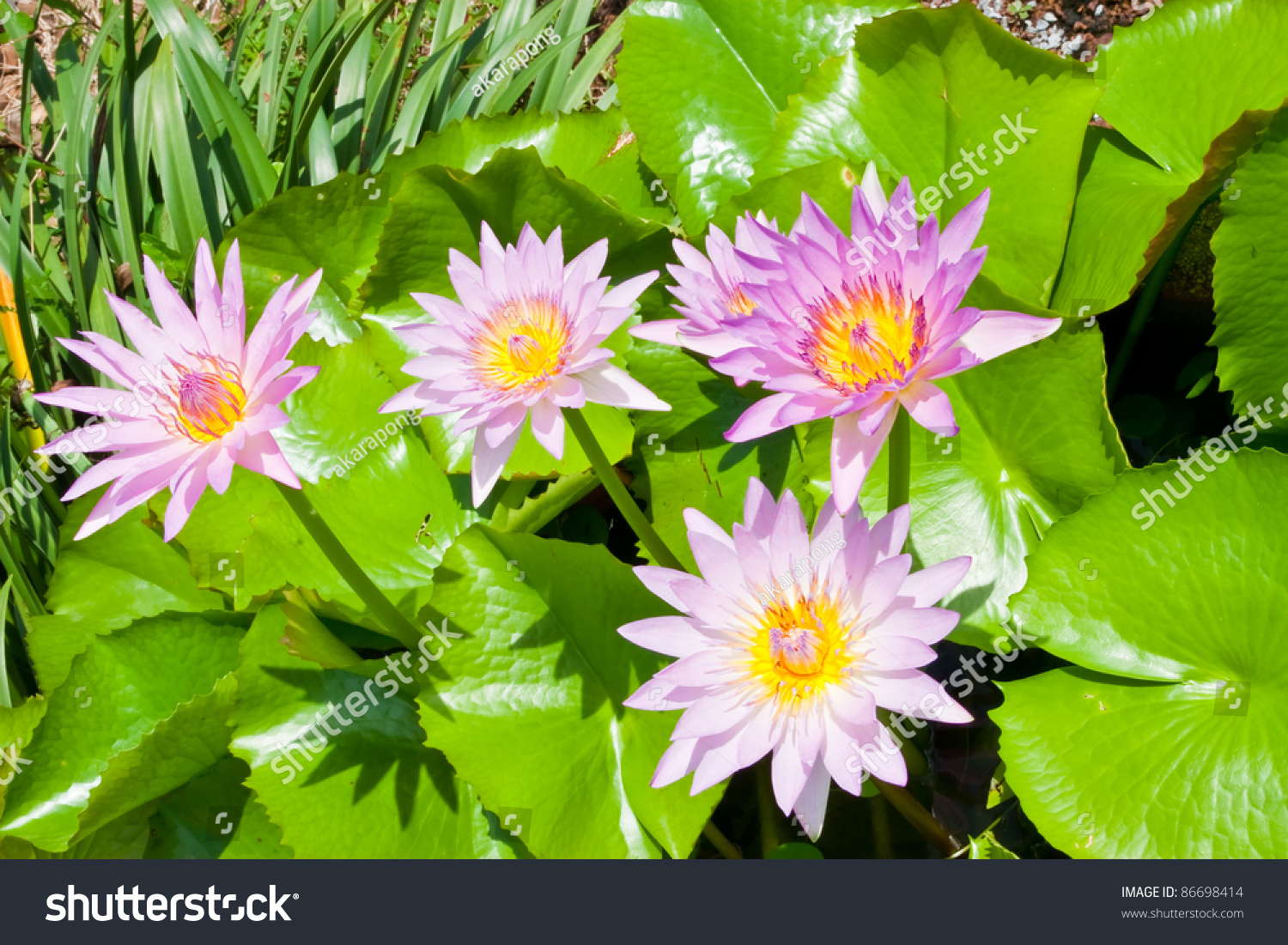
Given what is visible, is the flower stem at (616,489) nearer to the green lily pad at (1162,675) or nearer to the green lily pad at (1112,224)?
the green lily pad at (1162,675)

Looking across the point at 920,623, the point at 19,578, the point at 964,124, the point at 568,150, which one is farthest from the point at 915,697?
the point at 19,578

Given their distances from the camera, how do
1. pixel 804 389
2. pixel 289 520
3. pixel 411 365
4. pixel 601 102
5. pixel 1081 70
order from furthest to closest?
pixel 601 102 → pixel 289 520 → pixel 1081 70 → pixel 411 365 → pixel 804 389

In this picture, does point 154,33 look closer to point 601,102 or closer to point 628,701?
point 601,102

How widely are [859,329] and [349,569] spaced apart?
2.91ft

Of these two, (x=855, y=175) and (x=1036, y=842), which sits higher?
(x=855, y=175)

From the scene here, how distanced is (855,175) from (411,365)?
3.20ft

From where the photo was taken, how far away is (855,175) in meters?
1.81

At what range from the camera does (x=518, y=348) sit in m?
1.39

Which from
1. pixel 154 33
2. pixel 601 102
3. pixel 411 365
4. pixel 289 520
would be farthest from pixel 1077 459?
pixel 154 33

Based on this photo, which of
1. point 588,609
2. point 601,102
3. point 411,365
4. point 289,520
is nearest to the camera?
point 411,365

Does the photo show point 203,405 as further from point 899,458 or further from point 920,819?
point 920,819

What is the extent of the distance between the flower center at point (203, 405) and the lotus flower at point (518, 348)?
228 mm

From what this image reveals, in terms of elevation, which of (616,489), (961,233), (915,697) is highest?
(961,233)

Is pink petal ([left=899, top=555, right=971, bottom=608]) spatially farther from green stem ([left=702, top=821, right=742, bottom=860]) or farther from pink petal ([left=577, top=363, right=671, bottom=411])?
green stem ([left=702, top=821, right=742, bottom=860])
